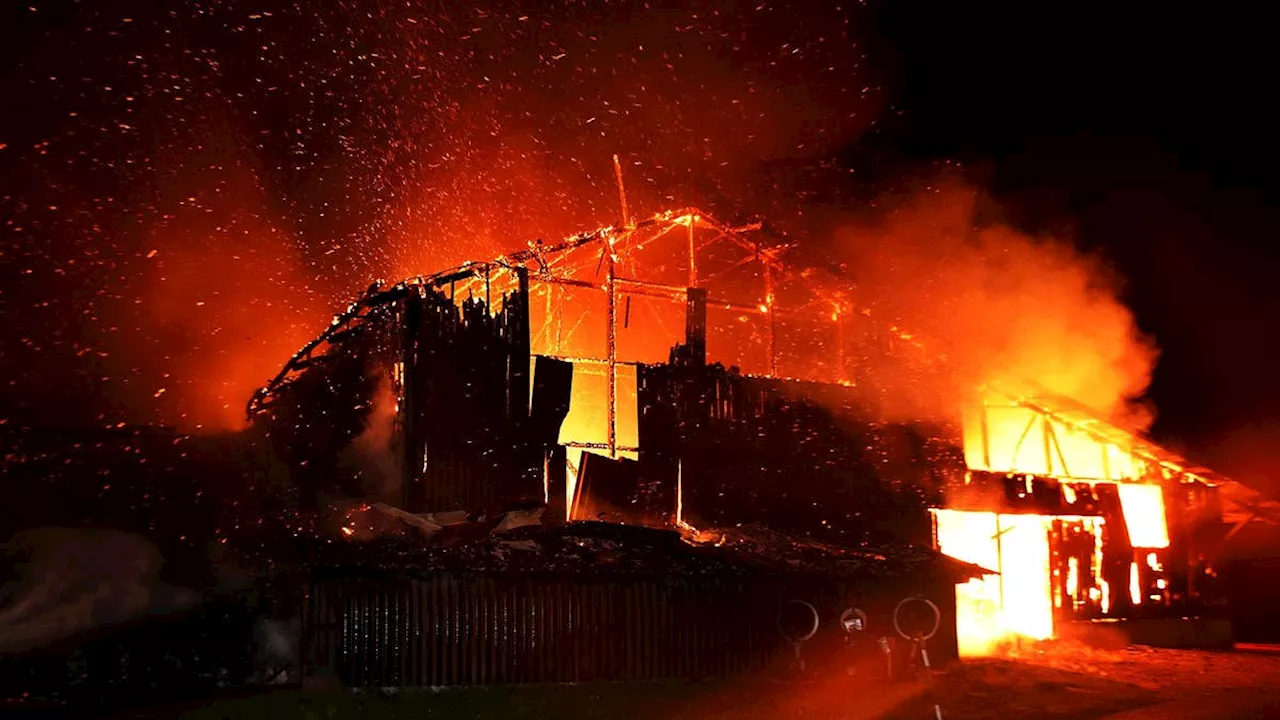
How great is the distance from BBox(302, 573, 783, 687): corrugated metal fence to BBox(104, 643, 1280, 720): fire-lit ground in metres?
0.32

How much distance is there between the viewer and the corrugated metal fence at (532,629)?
1359 cm

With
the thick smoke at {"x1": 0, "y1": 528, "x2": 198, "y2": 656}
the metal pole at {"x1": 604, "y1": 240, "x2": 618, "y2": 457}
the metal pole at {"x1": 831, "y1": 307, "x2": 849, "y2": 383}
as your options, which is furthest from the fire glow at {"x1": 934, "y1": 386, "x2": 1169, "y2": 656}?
the thick smoke at {"x1": 0, "y1": 528, "x2": 198, "y2": 656}

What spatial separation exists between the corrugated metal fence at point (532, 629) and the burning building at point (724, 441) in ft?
0.30

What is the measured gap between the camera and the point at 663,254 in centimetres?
2584

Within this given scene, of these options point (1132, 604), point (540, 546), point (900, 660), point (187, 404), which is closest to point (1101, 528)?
point (1132, 604)

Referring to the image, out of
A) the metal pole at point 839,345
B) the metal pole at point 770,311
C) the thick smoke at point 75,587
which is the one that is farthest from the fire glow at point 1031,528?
the thick smoke at point 75,587

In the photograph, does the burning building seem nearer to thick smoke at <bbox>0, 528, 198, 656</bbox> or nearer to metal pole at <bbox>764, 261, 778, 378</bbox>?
metal pole at <bbox>764, 261, 778, 378</bbox>

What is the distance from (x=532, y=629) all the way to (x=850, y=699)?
4966 millimetres

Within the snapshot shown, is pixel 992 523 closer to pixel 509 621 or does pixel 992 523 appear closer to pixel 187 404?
pixel 509 621

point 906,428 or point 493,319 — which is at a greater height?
point 493,319

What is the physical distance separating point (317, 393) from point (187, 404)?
14.0 metres

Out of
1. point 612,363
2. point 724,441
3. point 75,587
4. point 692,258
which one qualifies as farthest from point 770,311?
point 75,587

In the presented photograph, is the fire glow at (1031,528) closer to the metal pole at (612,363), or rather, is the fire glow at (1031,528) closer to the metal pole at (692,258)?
the metal pole at (692,258)

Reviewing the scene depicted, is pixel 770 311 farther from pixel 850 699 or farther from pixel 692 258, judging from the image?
pixel 850 699
